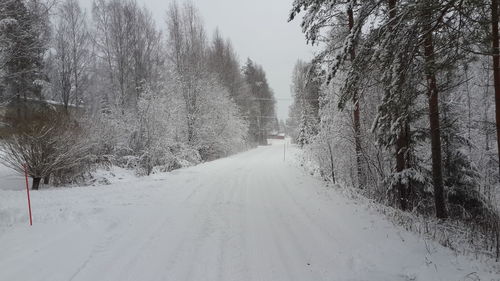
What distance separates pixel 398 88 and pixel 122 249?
15.7 feet

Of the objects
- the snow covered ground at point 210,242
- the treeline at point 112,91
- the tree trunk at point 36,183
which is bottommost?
the snow covered ground at point 210,242

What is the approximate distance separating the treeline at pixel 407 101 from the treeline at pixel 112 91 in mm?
8127

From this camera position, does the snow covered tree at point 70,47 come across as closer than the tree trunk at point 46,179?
No

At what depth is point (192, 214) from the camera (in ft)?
20.0

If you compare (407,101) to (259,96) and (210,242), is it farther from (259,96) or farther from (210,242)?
(259,96)

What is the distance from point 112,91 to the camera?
20250 millimetres

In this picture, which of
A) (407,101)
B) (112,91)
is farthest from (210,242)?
(112,91)

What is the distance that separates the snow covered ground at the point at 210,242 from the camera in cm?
361

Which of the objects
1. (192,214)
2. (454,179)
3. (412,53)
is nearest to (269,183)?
(192,214)

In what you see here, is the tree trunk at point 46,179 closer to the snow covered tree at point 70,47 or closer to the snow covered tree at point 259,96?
the snow covered tree at point 70,47

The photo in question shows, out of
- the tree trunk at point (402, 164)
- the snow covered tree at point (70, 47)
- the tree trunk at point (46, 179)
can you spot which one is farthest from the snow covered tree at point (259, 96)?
the tree trunk at point (402, 164)

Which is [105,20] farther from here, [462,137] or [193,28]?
[462,137]

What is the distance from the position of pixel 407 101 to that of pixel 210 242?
3.86m

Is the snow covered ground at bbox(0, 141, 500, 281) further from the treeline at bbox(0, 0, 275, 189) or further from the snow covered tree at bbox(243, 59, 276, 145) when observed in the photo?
the snow covered tree at bbox(243, 59, 276, 145)
